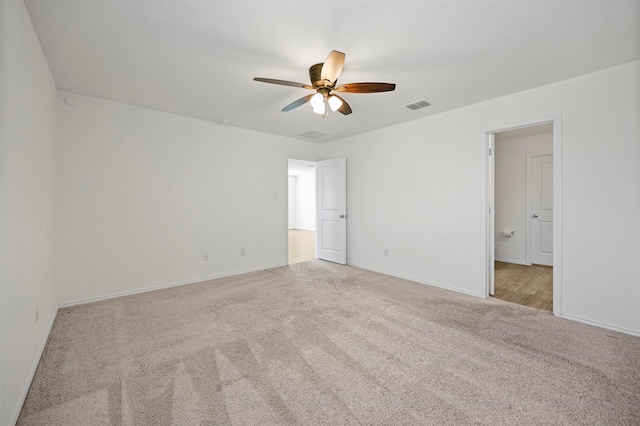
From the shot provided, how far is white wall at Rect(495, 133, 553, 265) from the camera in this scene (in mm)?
5211

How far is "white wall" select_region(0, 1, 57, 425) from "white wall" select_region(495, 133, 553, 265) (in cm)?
676

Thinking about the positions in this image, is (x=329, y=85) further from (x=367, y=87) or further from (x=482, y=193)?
(x=482, y=193)

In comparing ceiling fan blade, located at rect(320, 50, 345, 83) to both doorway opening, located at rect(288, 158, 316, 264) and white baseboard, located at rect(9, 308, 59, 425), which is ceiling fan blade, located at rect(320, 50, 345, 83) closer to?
white baseboard, located at rect(9, 308, 59, 425)

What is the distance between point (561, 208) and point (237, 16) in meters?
3.52

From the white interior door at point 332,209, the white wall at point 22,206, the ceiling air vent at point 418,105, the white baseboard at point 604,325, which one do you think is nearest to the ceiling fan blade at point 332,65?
the ceiling air vent at point 418,105

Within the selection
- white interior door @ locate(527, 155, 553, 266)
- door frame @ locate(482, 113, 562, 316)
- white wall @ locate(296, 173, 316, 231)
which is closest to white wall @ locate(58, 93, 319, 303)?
door frame @ locate(482, 113, 562, 316)

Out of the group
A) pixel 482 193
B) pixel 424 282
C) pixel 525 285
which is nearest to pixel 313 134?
pixel 482 193

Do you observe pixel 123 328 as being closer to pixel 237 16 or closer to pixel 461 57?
pixel 237 16

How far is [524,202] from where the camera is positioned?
5262mm

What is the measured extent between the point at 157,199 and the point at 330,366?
3.22 meters

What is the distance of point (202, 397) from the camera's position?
1659 mm

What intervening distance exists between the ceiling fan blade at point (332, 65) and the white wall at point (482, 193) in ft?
7.47

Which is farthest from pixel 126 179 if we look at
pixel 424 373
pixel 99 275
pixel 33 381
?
pixel 424 373

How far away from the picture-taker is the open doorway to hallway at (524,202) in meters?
4.94
